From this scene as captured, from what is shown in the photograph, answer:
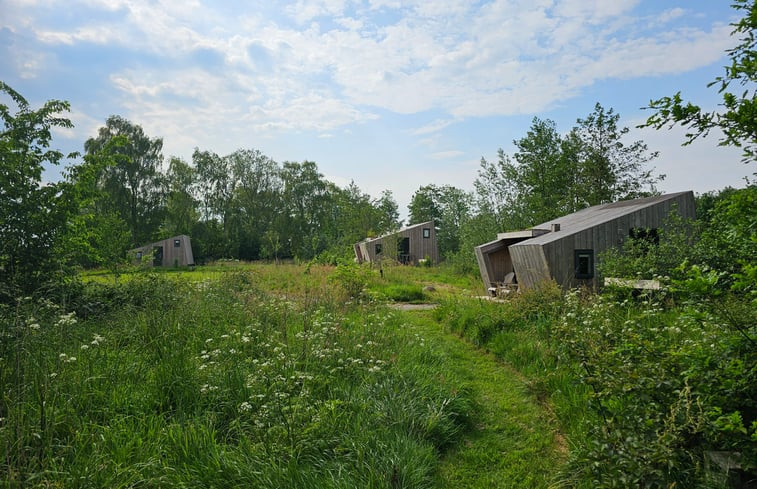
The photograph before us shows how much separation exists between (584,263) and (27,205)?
481 inches

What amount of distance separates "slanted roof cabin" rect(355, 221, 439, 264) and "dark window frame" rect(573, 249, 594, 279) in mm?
16097

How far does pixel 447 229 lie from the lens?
140 ft

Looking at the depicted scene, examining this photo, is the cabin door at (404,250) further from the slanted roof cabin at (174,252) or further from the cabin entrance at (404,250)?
the slanted roof cabin at (174,252)

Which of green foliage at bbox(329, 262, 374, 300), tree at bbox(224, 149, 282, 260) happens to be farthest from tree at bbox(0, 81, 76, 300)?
A: tree at bbox(224, 149, 282, 260)

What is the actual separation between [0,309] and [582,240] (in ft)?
37.6

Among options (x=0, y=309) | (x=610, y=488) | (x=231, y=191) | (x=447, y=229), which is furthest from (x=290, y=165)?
(x=610, y=488)

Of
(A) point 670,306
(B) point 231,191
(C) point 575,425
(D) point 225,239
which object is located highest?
(B) point 231,191

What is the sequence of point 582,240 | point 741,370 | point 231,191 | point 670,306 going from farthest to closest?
point 231,191 < point 582,240 < point 670,306 < point 741,370

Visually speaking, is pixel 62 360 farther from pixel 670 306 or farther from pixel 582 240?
pixel 582 240

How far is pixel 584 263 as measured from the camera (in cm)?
1064

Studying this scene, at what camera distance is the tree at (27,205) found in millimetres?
7145

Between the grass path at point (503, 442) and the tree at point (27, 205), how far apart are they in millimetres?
7602

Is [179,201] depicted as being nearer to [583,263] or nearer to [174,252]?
[174,252]

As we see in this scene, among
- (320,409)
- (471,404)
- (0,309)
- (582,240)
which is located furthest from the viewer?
(582,240)
